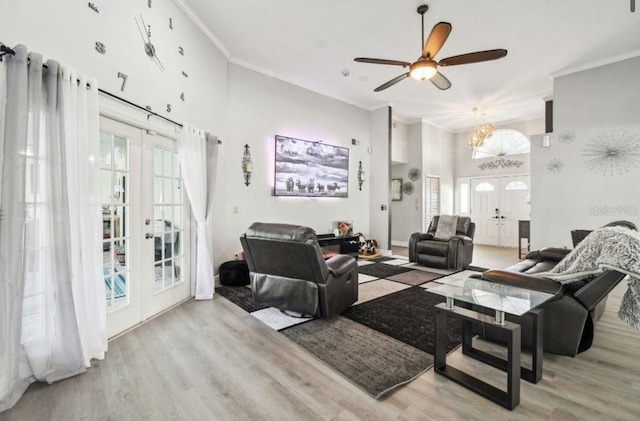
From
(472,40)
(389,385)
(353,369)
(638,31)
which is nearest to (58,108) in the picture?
(353,369)

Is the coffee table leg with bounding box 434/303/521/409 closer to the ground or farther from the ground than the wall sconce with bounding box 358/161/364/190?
closer to the ground

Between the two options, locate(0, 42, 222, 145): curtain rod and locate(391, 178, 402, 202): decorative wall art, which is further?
locate(391, 178, 402, 202): decorative wall art

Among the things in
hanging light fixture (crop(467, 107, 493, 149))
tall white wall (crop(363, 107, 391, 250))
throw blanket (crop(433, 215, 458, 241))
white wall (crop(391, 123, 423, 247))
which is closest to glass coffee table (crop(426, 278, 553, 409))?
throw blanket (crop(433, 215, 458, 241))

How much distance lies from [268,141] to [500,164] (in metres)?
6.82

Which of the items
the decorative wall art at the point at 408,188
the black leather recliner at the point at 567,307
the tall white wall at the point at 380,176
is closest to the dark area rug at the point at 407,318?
the black leather recliner at the point at 567,307

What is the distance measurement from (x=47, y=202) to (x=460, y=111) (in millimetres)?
8006

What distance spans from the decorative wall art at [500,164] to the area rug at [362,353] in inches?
299

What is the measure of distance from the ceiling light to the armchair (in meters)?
3.11

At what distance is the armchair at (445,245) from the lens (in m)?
5.34

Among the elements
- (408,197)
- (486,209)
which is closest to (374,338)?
(408,197)

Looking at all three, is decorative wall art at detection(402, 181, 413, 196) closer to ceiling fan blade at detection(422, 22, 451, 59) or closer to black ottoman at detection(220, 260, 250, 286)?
ceiling fan blade at detection(422, 22, 451, 59)

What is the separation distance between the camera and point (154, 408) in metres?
1.79

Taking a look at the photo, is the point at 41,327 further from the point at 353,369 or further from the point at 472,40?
the point at 472,40

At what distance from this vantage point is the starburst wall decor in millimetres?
4730
